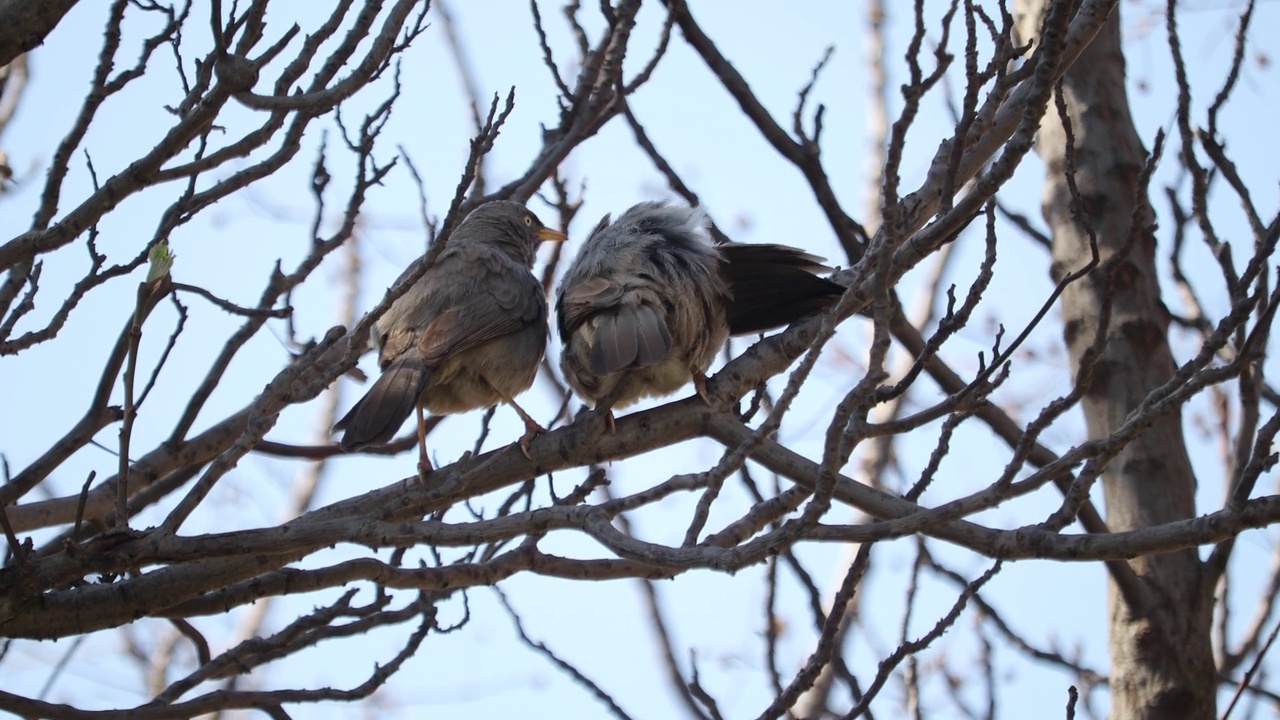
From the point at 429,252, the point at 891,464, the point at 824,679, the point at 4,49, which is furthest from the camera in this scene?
the point at 891,464

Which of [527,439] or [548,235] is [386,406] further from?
[548,235]

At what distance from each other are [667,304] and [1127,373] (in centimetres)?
192

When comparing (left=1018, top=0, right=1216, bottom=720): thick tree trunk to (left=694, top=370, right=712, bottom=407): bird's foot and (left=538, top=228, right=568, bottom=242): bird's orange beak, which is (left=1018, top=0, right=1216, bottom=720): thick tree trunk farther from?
(left=538, top=228, right=568, bottom=242): bird's orange beak

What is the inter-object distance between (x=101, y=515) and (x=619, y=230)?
90.2 inches

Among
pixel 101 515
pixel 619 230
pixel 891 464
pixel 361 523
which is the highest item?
pixel 891 464

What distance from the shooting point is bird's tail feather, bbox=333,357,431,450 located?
173 inches

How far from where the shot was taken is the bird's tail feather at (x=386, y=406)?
14.4ft

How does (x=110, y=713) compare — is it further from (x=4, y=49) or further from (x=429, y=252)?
(x=4, y=49)

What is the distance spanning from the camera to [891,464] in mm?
9438

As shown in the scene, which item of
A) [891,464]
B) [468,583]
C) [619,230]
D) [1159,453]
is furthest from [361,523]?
[891,464]

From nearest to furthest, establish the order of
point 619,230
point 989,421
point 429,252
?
point 429,252 → point 989,421 → point 619,230

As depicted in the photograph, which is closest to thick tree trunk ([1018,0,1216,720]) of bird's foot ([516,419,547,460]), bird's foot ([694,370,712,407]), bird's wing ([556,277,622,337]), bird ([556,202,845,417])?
bird ([556,202,845,417])

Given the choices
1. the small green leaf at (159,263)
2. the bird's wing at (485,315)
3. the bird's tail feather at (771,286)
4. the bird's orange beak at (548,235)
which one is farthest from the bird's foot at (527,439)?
A: the bird's orange beak at (548,235)

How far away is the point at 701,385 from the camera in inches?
167
